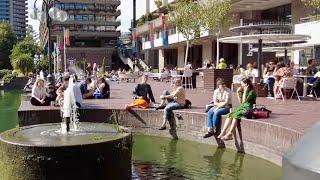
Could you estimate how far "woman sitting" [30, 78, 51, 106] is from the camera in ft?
47.3

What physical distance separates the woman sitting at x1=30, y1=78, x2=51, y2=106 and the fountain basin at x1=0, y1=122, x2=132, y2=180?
663cm

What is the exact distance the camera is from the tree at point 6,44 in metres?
95.4

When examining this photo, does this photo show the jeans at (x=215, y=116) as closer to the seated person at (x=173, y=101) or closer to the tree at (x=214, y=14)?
the seated person at (x=173, y=101)

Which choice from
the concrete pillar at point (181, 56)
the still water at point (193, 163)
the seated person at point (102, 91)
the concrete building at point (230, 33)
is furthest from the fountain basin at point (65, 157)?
the concrete pillar at point (181, 56)

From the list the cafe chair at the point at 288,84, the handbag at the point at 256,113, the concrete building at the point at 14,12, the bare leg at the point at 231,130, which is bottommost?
the bare leg at the point at 231,130

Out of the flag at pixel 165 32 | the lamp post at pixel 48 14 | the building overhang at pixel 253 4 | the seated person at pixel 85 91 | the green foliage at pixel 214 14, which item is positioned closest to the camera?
the seated person at pixel 85 91

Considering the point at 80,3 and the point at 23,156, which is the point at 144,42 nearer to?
the point at 80,3

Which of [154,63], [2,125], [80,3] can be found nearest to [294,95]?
[2,125]

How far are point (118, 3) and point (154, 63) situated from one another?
24.6 m

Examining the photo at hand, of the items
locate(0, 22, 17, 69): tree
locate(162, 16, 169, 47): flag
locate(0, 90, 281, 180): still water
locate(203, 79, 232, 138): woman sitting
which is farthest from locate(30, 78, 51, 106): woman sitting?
locate(0, 22, 17, 69): tree

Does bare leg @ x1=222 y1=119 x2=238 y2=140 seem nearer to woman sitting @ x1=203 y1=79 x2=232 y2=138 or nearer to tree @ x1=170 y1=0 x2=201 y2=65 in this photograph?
woman sitting @ x1=203 y1=79 x2=232 y2=138

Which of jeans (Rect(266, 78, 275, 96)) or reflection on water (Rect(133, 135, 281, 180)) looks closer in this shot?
reflection on water (Rect(133, 135, 281, 180))

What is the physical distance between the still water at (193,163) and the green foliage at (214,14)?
88.1 feet

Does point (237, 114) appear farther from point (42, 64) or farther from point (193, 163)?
point (42, 64)
